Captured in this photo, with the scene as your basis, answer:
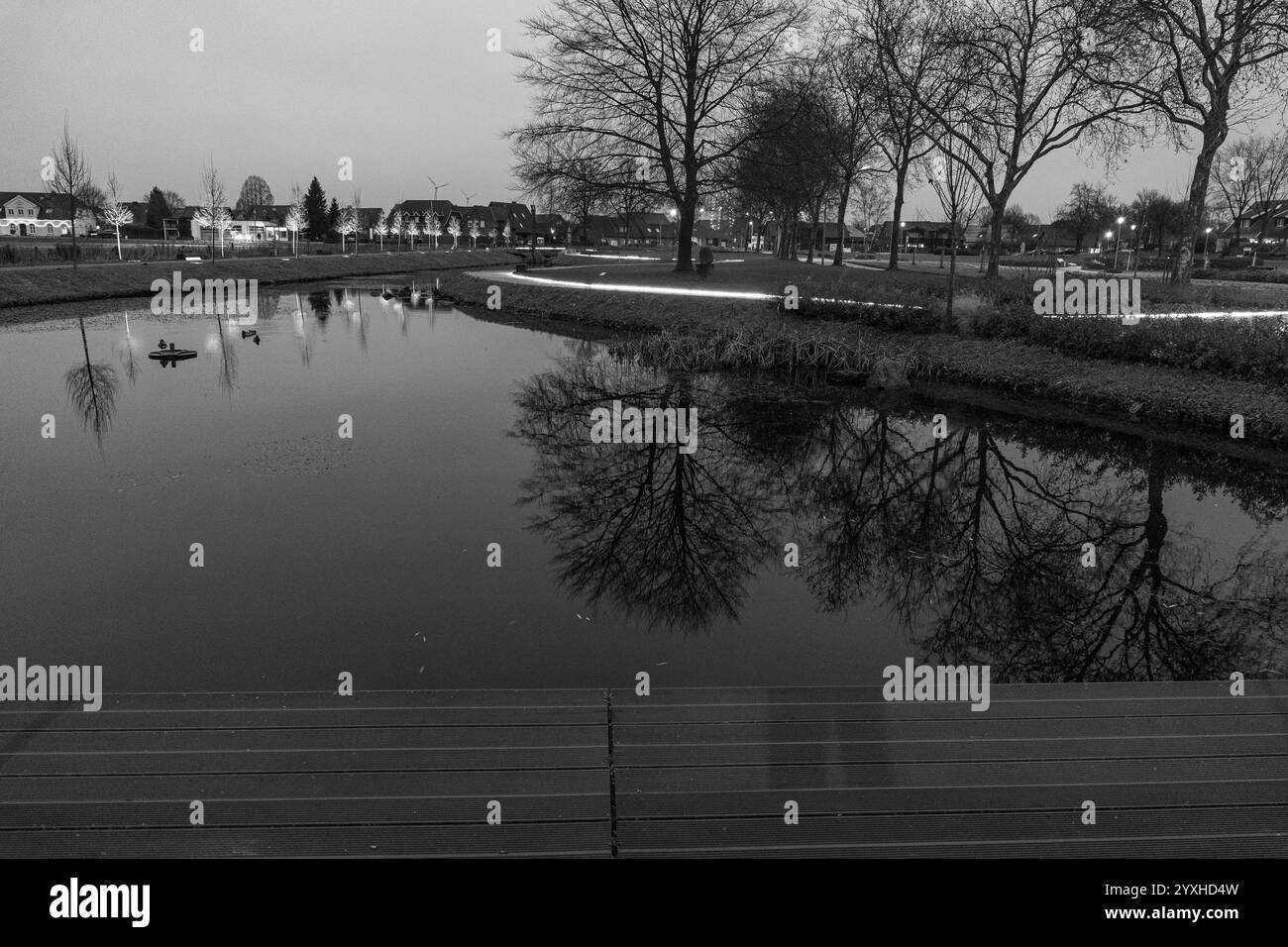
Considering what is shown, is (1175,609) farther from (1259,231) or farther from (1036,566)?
(1259,231)

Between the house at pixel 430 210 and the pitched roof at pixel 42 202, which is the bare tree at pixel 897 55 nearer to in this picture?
the house at pixel 430 210

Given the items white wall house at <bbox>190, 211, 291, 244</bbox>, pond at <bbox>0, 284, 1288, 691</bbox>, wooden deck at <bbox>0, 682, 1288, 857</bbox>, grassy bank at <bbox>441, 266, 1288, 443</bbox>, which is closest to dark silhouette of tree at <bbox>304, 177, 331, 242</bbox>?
white wall house at <bbox>190, 211, 291, 244</bbox>

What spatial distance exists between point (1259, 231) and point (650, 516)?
9967cm

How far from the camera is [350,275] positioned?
59438 millimetres

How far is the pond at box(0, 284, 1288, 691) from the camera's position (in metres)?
6.80

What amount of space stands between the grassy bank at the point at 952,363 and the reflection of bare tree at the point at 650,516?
5.77 meters

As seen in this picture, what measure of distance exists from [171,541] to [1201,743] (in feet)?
30.0

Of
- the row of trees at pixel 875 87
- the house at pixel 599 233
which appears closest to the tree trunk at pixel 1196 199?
the row of trees at pixel 875 87

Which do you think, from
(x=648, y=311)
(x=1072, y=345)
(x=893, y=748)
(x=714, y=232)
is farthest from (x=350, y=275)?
(x=714, y=232)

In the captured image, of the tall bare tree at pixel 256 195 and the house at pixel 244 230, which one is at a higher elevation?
the tall bare tree at pixel 256 195

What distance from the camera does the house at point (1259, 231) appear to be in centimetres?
7594

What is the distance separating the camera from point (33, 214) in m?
109

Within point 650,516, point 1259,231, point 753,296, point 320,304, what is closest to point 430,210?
point 320,304
